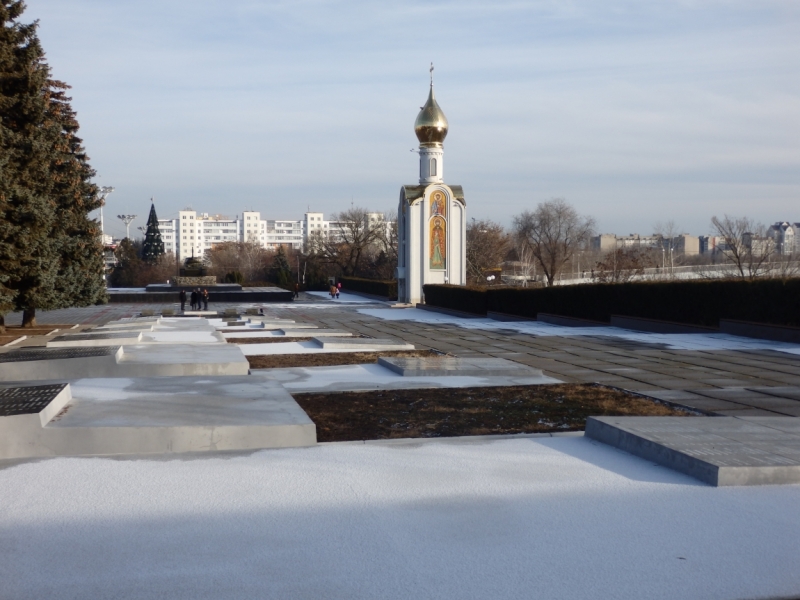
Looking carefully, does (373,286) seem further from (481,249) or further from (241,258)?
(241,258)

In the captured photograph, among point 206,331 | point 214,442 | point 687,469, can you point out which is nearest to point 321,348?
point 206,331

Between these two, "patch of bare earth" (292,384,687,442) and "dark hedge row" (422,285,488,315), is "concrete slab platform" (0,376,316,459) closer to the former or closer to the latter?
"patch of bare earth" (292,384,687,442)

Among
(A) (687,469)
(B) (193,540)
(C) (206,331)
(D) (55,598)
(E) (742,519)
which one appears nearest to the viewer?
(D) (55,598)

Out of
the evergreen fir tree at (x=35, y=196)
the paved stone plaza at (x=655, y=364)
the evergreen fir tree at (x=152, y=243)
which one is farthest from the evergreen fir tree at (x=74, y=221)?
the evergreen fir tree at (x=152, y=243)

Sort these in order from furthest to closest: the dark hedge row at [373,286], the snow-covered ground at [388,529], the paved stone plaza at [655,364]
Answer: the dark hedge row at [373,286]
the paved stone plaza at [655,364]
the snow-covered ground at [388,529]

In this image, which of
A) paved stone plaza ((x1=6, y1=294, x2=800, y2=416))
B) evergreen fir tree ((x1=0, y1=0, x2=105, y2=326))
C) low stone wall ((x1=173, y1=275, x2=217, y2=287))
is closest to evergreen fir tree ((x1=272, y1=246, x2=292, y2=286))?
low stone wall ((x1=173, y1=275, x2=217, y2=287))

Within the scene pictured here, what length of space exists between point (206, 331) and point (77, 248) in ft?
26.3

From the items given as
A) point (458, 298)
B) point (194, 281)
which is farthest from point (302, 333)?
point (194, 281)

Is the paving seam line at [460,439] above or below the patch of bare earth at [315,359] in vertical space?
above

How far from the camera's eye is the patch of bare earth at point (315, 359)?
43.6 feet

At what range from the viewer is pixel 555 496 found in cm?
505

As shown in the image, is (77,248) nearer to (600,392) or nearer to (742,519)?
(600,392)

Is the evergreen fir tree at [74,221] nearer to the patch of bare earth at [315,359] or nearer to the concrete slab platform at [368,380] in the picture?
the patch of bare earth at [315,359]

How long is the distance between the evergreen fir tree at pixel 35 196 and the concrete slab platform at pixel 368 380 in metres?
8.03
